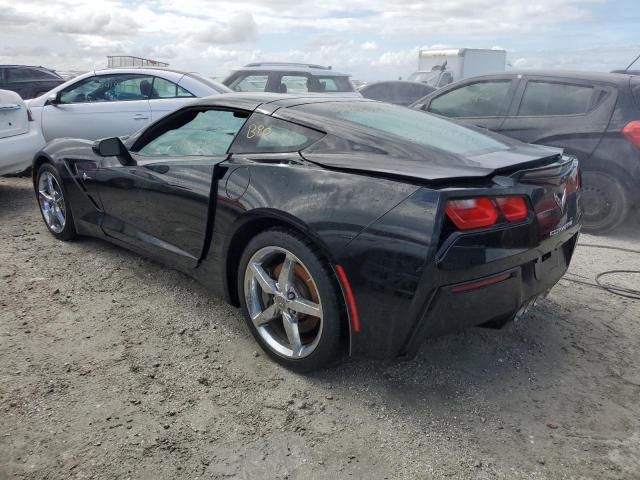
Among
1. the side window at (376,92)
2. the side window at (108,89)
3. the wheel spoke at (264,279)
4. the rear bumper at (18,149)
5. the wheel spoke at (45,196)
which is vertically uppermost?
the side window at (376,92)

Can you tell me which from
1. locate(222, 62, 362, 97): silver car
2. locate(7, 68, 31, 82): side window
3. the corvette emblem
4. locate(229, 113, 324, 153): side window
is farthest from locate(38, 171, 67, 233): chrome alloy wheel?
locate(7, 68, 31, 82): side window

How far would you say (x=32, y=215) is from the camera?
5.51 m

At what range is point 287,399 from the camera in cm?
254

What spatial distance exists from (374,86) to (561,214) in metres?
11.6

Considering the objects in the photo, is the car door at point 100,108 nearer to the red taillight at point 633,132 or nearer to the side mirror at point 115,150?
the side mirror at point 115,150

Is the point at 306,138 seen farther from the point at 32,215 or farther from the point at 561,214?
the point at 32,215

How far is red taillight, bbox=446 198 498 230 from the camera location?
216 cm

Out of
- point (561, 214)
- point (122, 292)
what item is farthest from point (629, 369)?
point (122, 292)

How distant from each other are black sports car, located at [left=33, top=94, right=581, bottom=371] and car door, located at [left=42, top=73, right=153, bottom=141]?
401cm

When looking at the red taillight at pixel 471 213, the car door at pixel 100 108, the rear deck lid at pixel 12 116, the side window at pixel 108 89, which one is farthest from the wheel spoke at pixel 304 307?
the side window at pixel 108 89

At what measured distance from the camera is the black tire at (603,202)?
521cm

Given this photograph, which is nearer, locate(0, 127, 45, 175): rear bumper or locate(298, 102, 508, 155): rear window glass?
locate(298, 102, 508, 155): rear window glass

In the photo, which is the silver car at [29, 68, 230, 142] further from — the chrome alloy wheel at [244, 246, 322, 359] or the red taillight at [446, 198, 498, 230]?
the red taillight at [446, 198, 498, 230]

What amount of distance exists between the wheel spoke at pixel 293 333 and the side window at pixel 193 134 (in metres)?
1.04
